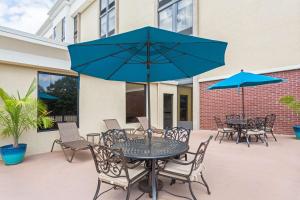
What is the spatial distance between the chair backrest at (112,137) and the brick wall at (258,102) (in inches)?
304

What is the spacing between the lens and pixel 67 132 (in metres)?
6.38

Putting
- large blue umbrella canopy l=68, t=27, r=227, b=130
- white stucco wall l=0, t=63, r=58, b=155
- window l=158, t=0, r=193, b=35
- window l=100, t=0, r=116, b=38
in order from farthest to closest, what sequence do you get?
1. window l=100, t=0, r=116, b=38
2. window l=158, t=0, r=193, b=35
3. white stucco wall l=0, t=63, r=58, b=155
4. large blue umbrella canopy l=68, t=27, r=227, b=130

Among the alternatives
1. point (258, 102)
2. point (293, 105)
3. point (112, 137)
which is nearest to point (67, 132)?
point (112, 137)

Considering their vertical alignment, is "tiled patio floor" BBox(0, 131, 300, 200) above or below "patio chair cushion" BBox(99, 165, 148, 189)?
below

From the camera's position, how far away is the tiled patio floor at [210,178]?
341 cm

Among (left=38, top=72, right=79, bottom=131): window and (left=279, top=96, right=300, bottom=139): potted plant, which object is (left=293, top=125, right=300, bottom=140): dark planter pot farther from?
(left=38, top=72, right=79, bottom=131): window

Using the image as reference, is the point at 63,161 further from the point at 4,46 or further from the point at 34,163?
the point at 4,46

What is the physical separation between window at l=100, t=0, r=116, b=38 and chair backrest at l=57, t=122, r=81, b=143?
12.0 metres

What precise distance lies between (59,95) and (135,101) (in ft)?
12.7

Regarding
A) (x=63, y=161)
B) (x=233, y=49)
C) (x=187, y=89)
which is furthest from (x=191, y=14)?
(x=63, y=161)

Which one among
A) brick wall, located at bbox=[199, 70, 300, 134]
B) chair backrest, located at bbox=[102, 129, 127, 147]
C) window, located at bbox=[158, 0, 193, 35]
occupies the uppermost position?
window, located at bbox=[158, 0, 193, 35]

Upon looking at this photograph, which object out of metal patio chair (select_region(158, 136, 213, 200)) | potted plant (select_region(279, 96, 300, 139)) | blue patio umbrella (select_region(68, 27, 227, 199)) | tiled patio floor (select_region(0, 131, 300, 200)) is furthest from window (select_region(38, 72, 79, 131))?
potted plant (select_region(279, 96, 300, 139))

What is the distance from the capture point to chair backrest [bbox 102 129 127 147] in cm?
400

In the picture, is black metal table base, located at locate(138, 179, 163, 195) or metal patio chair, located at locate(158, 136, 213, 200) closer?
metal patio chair, located at locate(158, 136, 213, 200)
